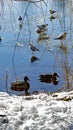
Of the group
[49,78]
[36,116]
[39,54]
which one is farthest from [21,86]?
[36,116]

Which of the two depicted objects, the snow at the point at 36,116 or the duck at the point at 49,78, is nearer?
the snow at the point at 36,116

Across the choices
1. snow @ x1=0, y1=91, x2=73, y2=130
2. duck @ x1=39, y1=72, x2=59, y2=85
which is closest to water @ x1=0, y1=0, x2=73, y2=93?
duck @ x1=39, y1=72, x2=59, y2=85

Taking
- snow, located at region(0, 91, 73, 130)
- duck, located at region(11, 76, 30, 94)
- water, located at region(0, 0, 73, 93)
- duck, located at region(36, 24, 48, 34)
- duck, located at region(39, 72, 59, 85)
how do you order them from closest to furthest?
snow, located at region(0, 91, 73, 130) → water, located at region(0, 0, 73, 93) → duck, located at region(11, 76, 30, 94) → duck, located at region(39, 72, 59, 85) → duck, located at region(36, 24, 48, 34)

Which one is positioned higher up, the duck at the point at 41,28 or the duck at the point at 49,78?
the duck at the point at 41,28

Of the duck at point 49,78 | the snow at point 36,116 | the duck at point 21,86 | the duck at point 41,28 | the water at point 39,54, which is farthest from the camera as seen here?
the duck at point 41,28

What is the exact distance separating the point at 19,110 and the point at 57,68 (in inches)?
109

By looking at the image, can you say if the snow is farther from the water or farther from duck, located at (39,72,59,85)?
duck, located at (39,72,59,85)

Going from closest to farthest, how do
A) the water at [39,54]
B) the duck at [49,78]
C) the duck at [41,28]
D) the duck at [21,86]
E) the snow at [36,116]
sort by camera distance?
the snow at [36,116], the water at [39,54], the duck at [21,86], the duck at [49,78], the duck at [41,28]

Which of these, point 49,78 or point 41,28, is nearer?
point 49,78

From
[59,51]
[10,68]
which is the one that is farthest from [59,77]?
[10,68]

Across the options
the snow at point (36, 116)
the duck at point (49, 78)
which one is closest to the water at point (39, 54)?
the duck at point (49, 78)

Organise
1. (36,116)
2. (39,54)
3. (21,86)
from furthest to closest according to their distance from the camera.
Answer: (39,54)
(21,86)
(36,116)

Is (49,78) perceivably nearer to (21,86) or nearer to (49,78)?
(49,78)

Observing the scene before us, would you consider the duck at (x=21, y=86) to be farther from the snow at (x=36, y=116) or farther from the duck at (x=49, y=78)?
the snow at (x=36, y=116)
